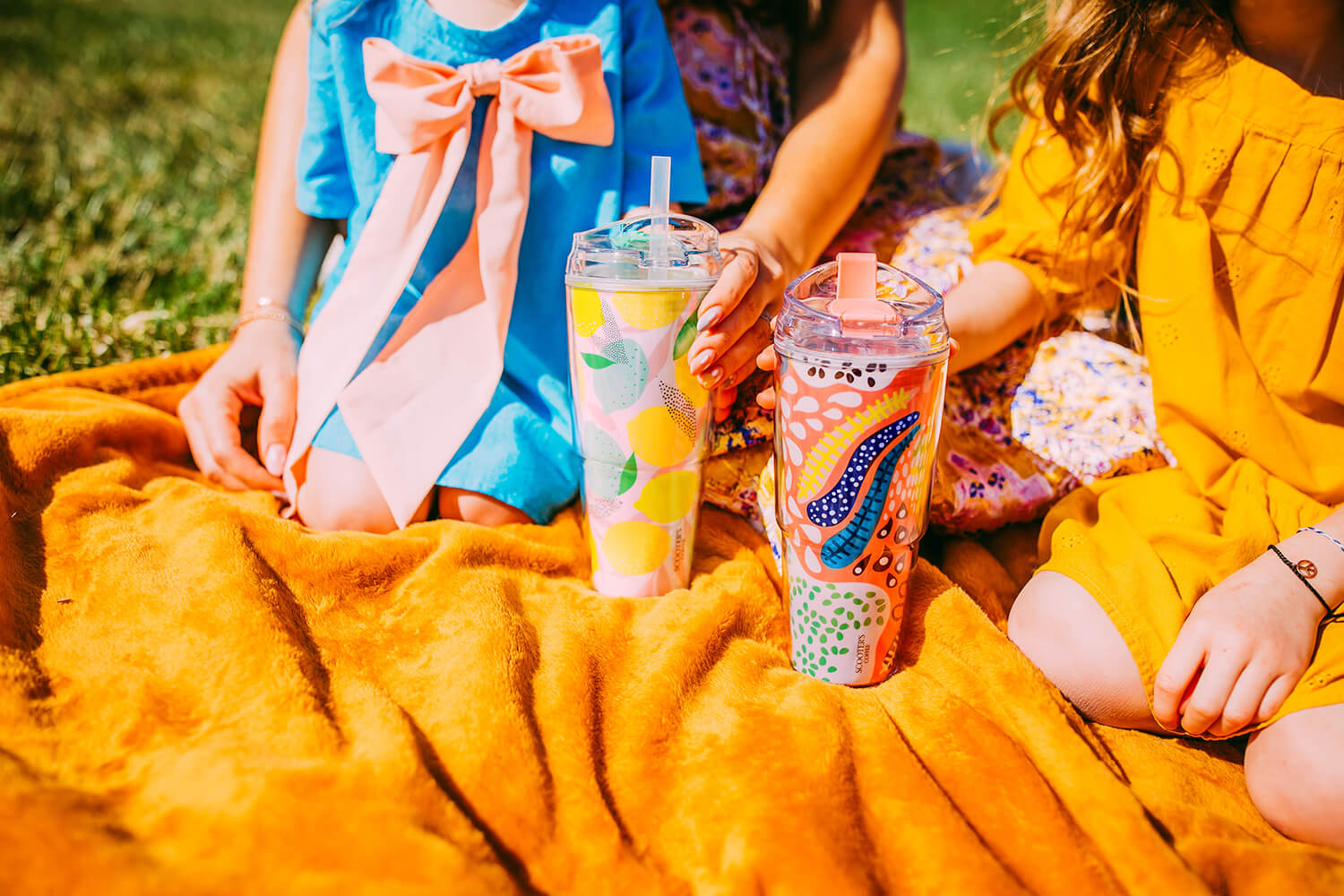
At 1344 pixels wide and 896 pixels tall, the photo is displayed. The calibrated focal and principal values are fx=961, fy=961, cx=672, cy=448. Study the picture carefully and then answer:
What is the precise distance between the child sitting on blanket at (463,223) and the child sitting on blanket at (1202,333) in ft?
1.56

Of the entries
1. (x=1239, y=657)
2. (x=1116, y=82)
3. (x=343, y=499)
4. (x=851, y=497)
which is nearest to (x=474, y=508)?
(x=343, y=499)

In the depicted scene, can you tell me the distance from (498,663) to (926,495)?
17.4 inches

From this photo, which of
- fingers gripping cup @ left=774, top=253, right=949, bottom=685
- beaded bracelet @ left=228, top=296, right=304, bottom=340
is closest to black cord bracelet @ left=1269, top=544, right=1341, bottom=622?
fingers gripping cup @ left=774, top=253, right=949, bottom=685

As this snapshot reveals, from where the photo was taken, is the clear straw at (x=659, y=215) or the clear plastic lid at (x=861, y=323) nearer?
the clear plastic lid at (x=861, y=323)

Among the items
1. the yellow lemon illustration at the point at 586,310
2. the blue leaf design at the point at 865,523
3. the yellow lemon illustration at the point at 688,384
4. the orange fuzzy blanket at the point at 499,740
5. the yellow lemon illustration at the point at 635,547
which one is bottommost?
the orange fuzzy blanket at the point at 499,740

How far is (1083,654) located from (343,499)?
2.77 feet

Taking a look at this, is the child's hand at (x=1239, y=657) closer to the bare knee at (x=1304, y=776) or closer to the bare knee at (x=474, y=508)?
the bare knee at (x=1304, y=776)

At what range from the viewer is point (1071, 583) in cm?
100

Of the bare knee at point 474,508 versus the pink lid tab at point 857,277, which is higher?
the pink lid tab at point 857,277

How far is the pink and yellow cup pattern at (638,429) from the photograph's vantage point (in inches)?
38.2

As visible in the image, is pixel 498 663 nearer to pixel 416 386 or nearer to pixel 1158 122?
pixel 416 386

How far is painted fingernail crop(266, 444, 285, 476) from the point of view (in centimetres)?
123

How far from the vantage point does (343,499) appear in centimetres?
116

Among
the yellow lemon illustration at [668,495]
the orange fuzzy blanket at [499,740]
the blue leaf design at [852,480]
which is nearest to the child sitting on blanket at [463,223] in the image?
the orange fuzzy blanket at [499,740]
